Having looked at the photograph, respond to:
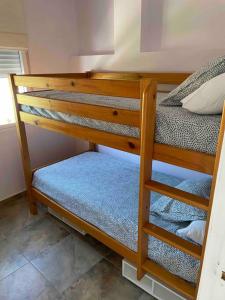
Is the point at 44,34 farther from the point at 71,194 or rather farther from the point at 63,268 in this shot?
the point at 63,268

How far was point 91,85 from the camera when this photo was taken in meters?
1.34

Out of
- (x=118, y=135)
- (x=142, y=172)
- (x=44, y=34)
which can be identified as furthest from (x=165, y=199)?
(x=44, y=34)

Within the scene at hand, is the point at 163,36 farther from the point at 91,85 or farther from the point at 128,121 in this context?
the point at 128,121

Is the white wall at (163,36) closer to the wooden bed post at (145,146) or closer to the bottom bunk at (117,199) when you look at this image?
the bottom bunk at (117,199)

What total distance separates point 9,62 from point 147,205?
2.00 meters

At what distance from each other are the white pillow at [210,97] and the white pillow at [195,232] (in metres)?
0.61

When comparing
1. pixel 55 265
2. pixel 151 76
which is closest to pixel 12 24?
pixel 151 76

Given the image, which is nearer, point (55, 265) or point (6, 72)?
point (55, 265)

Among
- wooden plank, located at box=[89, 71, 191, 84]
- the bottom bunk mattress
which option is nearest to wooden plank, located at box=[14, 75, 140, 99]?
wooden plank, located at box=[89, 71, 191, 84]

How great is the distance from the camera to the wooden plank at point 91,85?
1.15 m

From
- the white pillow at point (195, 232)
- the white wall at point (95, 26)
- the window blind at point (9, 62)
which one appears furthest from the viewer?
the white wall at point (95, 26)

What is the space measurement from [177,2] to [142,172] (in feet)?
5.29

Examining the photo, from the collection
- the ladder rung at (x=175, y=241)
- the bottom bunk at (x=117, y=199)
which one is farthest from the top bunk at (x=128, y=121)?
the bottom bunk at (x=117, y=199)

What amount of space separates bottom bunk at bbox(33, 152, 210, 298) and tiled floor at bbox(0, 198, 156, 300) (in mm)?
299
